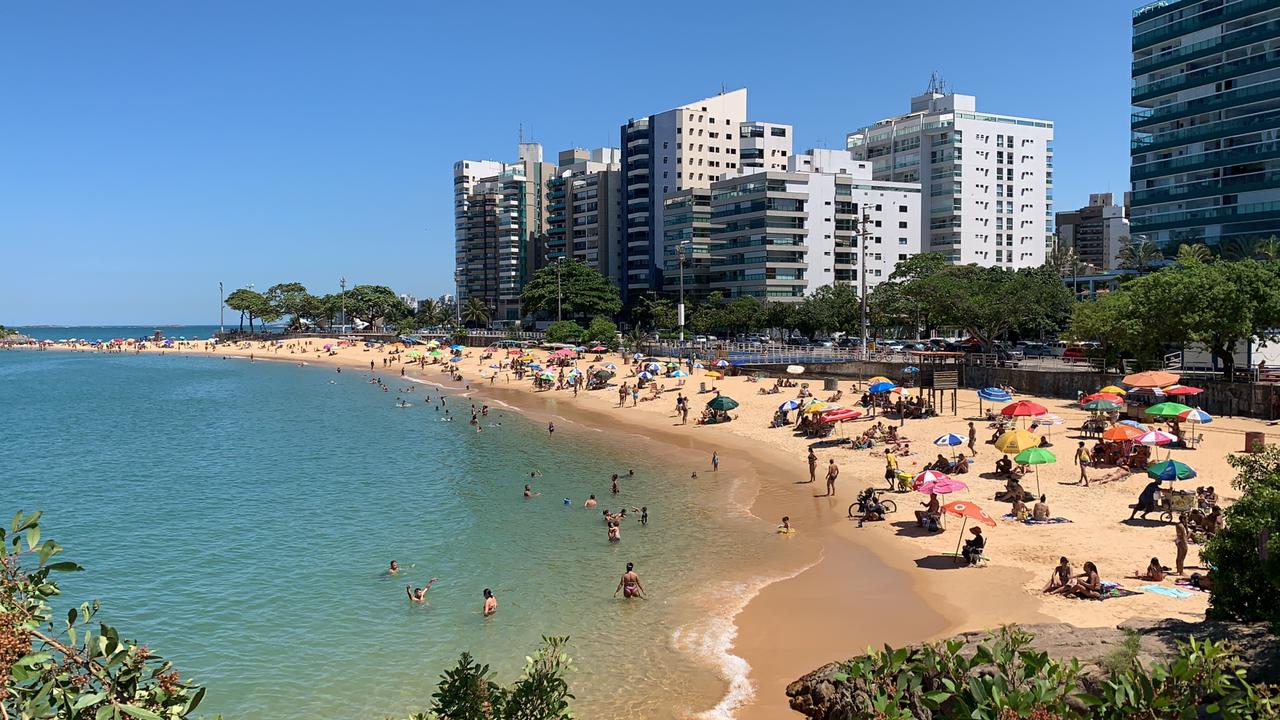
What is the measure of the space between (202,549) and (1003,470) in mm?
26806

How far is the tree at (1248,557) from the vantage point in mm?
12414

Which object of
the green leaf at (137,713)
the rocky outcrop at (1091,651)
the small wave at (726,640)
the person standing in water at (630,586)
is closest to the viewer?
the green leaf at (137,713)

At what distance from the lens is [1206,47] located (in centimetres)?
7106

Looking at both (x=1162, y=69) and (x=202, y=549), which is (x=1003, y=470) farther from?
(x=1162, y=69)

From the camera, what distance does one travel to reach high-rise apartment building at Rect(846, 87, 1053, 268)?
407ft

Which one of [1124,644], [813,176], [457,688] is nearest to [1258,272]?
[1124,644]

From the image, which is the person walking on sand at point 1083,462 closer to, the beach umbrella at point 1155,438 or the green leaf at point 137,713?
the beach umbrella at point 1155,438

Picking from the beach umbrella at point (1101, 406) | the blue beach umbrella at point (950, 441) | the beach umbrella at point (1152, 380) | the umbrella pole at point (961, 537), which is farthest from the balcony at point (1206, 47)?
the umbrella pole at point (961, 537)

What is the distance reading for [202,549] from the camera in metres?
27.0

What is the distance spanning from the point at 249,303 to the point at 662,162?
288 ft

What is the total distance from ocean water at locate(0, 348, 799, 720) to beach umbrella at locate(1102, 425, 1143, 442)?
38.3 feet

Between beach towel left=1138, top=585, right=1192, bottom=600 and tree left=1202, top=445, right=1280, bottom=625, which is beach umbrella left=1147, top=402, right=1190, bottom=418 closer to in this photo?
beach towel left=1138, top=585, right=1192, bottom=600

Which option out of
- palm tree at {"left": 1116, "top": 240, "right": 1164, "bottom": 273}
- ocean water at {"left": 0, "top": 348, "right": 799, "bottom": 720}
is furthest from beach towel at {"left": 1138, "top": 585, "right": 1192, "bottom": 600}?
palm tree at {"left": 1116, "top": 240, "right": 1164, "bottom": 273}

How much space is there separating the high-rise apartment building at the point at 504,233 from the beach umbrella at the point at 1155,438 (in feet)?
445
